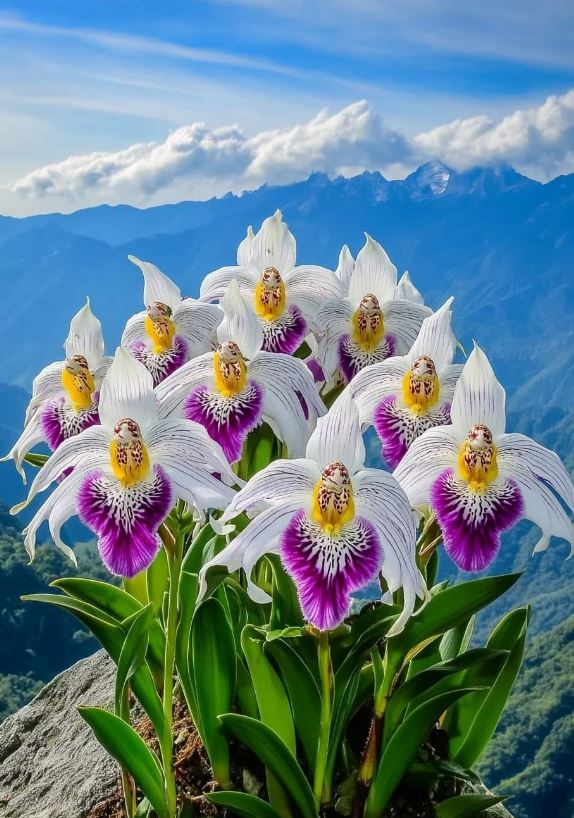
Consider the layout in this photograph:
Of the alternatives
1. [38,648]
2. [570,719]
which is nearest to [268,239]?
[38,648]

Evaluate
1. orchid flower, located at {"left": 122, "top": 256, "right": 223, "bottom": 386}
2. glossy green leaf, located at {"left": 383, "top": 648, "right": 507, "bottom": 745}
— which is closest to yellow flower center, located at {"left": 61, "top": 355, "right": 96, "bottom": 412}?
orchid flower, located at {"left": 122, "top": 256, "right": 223, "bottom": 386}

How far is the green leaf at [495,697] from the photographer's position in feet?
8.60

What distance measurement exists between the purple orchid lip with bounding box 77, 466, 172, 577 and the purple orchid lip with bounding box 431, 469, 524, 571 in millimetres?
657

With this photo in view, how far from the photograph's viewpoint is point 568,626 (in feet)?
169

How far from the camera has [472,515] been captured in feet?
6.59

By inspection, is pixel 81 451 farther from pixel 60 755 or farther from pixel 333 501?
pixel 60 755

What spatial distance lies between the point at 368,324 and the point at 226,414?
0.63 m

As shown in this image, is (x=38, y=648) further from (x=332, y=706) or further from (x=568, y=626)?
(x=332, y=706)

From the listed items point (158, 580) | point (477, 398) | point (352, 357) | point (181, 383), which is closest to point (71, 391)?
point (181, 383)

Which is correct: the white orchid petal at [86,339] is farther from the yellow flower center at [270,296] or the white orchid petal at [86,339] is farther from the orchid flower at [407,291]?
the orchid flower at [407,291]

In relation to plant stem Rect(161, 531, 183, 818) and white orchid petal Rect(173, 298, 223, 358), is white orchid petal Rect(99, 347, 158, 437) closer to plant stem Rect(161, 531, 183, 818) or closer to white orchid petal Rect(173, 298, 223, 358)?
plant stem Rect(161, 531, 183, 818)

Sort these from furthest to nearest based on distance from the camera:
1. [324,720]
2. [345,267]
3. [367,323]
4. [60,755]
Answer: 1. [60,755]
2. [345,267]
3. [367,323]
4. [324,720]

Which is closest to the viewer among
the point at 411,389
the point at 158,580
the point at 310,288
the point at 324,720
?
the point at 324,720

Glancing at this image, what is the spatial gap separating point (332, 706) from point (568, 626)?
5366 centimetres
